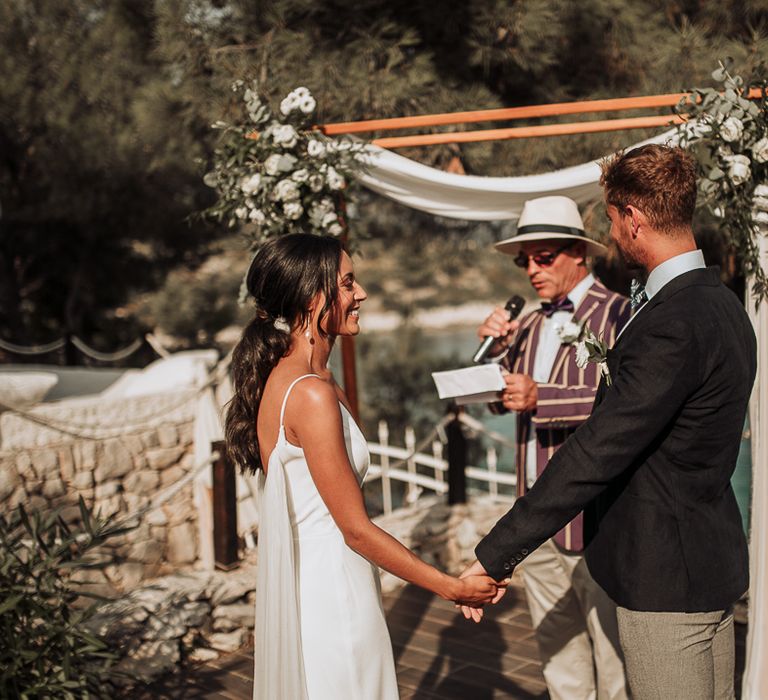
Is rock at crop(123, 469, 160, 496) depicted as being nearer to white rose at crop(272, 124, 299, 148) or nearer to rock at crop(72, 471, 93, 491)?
rock at crop(72, 471, 93, 491)

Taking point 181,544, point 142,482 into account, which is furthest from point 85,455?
point 181,544

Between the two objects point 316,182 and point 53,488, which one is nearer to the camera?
point 316,182

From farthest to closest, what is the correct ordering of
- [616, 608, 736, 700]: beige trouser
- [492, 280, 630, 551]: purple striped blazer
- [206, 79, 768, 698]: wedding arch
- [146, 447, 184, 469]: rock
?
[146, 447, 184, 469]: rock, [206, 79, 768, 698]: wedding arch, [492, 280, 630, 551]: purple striped blazer, [616, 608, 736, 700]: beige trouser

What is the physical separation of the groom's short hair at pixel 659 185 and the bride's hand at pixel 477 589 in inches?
38.4

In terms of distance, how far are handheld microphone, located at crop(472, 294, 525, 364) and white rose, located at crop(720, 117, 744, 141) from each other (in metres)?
0.92

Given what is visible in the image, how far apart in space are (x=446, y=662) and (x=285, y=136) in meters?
2.50

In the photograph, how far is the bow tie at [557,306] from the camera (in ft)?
10.8

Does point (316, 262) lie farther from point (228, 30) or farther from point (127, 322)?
point (127, 322)

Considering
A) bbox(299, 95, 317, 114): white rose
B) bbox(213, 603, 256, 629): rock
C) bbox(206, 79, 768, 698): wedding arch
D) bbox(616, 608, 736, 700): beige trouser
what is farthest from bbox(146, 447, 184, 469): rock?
bbox(616, 608, 736, 700): beige trouser

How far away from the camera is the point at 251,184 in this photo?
3.75 m

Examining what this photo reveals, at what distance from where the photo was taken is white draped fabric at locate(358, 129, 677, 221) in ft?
12.1

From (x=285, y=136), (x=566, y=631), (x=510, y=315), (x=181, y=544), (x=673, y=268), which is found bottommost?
(x=181, y=544)

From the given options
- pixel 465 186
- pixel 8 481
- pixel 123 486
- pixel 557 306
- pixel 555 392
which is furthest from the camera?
pixel 123 486

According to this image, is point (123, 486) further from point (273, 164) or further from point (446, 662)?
point (273, 164)
